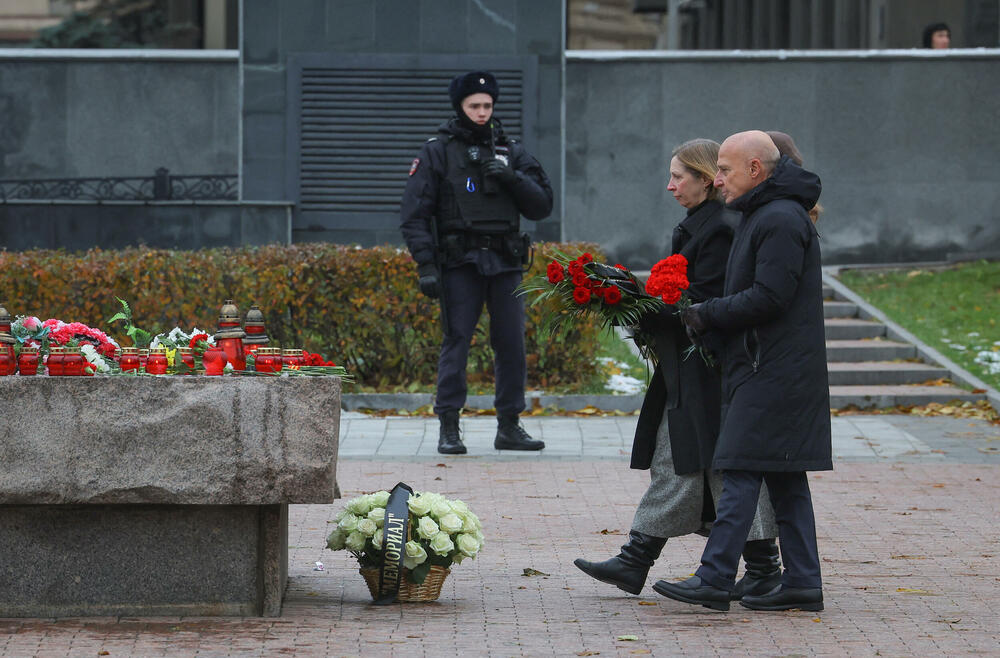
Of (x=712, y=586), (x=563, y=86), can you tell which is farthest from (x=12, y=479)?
(x=563, y=86)

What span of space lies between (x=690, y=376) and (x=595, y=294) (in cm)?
48

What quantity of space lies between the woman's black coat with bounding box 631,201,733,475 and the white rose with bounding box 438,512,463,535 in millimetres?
729

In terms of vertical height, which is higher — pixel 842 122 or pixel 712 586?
pixel 842 122

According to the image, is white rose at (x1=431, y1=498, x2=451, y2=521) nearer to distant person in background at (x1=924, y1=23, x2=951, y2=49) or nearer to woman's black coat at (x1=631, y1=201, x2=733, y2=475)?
woman's black coat at (x1=631, y1=201, x2=733, y2=475)

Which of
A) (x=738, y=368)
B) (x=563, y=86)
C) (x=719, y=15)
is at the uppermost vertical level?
(x=719, y=15)

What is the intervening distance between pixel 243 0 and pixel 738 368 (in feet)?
38.2

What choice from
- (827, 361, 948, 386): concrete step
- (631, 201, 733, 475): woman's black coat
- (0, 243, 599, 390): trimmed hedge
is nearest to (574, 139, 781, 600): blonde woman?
(631, 201, 733, 475): woman's black coat

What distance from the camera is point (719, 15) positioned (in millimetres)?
38000

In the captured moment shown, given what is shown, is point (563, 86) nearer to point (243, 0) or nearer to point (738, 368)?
point (243, 0)

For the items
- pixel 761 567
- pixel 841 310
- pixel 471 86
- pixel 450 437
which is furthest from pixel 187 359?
pixel 841 310

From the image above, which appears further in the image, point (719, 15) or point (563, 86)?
point (719, 15)

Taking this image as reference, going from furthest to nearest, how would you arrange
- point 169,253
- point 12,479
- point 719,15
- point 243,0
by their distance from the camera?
point 719,15, point 243,0, point 169,253, point 12,479

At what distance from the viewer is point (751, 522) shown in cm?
595

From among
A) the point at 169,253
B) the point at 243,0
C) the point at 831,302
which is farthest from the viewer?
the point at 243,0
